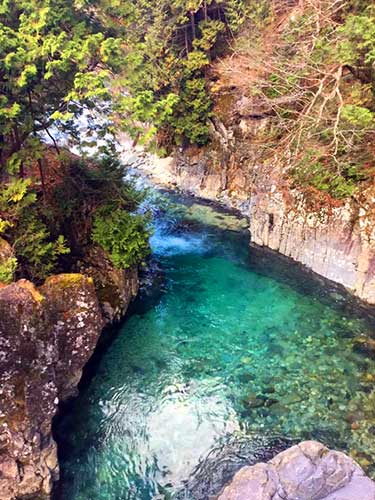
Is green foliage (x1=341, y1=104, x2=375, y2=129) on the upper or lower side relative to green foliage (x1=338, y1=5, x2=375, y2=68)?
lower

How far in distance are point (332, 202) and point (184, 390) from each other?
8.41 metres

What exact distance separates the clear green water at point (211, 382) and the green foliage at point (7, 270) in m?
3.55

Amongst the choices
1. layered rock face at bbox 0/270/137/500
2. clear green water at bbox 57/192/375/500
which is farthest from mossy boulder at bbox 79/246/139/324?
layered rock face at bbox 0/270/137/500

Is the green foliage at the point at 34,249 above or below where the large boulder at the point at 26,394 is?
above

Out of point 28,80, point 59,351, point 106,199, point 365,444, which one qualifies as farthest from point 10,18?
point 365,444

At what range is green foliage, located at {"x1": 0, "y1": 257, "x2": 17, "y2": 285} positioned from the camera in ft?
28.0

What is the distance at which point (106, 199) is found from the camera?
1263cm

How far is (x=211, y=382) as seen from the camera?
10.4 metres

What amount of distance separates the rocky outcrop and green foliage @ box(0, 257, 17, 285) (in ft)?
19.5

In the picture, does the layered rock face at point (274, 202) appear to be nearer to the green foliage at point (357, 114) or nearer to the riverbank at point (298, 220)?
the riverbank at point (298, 220)

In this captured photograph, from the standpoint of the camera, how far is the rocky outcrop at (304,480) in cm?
635

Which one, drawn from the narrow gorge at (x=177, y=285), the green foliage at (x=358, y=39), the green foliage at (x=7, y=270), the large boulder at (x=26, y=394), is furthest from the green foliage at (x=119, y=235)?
the green foliage at (x=358, y=39)

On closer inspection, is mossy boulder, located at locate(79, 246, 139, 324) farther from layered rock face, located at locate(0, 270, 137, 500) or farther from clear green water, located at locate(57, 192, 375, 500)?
layered rock face, located at locate(0, 270, 137, 500)

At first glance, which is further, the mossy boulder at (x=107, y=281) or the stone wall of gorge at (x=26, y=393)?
the mossy boulder at (x=107, y=281)
